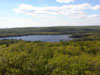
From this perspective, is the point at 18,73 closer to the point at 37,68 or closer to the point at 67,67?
the point at 37,68

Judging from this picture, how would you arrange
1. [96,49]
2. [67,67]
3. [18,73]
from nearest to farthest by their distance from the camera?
[18,73]
[67,67]
[96,49]

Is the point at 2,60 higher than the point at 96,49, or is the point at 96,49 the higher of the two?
the point at 2,60

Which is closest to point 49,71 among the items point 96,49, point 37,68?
point 37,68

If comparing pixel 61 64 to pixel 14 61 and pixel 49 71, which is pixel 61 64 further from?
pixel 14 61

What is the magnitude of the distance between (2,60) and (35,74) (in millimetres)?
5095

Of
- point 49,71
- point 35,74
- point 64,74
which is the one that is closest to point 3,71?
point 35,74

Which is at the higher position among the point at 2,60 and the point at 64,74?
the point at 2,60

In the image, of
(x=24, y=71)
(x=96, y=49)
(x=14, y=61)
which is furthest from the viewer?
(x=96, y=49)

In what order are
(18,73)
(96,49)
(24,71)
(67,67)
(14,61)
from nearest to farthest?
(18,73) → (24,71) → (14,61) → (67,67) → (96,49)

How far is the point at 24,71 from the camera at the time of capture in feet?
53.5

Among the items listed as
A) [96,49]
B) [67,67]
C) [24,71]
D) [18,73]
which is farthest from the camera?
[96,49]

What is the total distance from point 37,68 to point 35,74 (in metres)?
0.91

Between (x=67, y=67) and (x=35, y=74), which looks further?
(x=67, y=67)

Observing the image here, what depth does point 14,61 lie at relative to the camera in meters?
17.9
